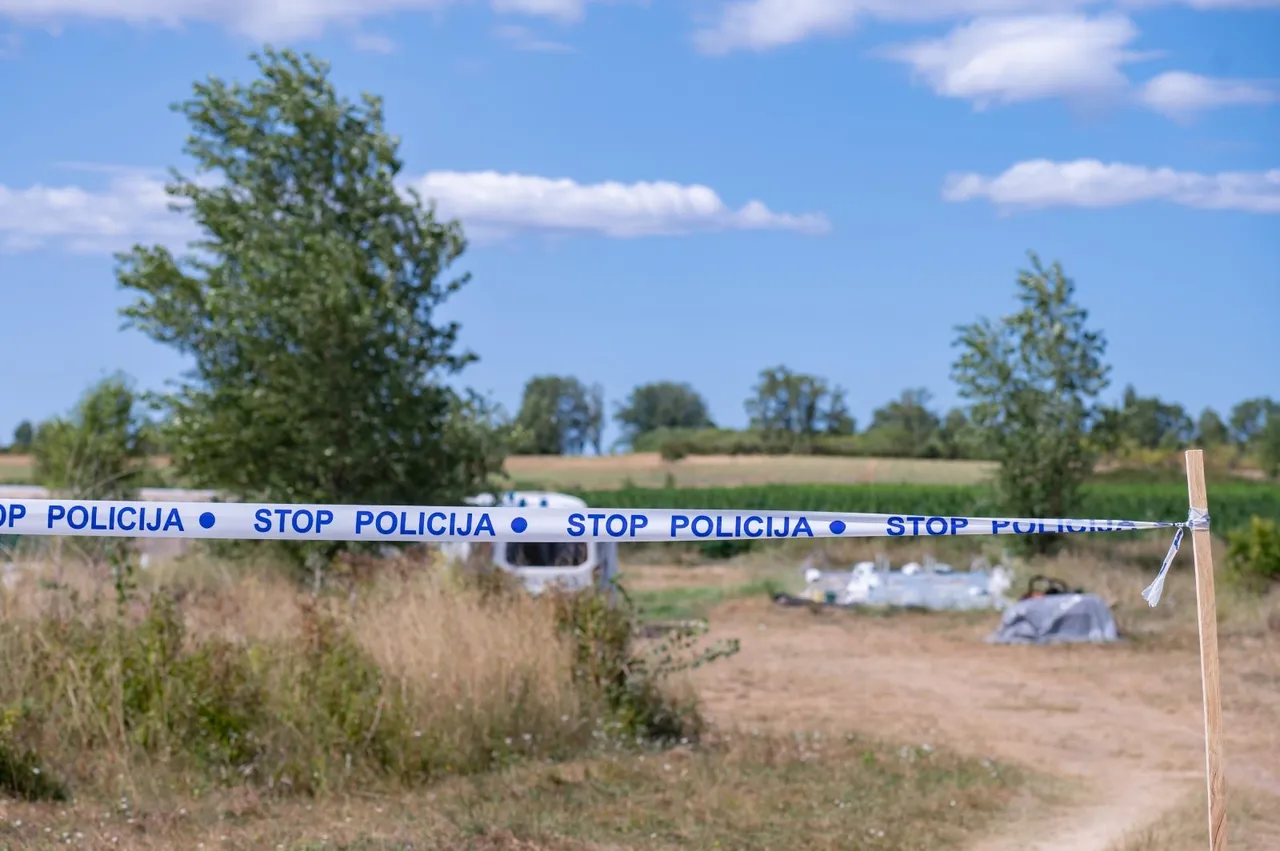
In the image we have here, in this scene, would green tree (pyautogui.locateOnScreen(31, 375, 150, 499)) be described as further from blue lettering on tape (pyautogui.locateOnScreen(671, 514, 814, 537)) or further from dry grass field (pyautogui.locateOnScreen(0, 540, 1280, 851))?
blue lettering on tape (pyautogui.locateOnScreen(671, 514, 814, 537))

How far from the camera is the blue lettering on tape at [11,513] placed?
18.9ft

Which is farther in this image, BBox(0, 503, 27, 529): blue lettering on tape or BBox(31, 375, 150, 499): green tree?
BBox(31, 375, 150, 499): green tree

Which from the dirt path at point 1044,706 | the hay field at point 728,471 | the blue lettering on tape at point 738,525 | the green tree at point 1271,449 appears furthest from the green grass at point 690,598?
the green tree at point 1271,449

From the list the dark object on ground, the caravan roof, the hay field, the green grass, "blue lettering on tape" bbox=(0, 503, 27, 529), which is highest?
the hay field

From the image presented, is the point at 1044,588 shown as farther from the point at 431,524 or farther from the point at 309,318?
the point at 431,524

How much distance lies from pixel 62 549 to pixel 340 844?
4680mm

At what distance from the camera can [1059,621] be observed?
18.8 metres

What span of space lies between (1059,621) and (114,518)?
49.8 feet

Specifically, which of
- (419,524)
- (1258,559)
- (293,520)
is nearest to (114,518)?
(293,520)

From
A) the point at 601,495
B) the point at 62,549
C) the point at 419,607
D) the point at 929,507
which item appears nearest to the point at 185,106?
the point at 62,549

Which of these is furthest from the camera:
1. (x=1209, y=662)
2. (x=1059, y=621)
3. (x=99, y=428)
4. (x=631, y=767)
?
(x=99, y=428)

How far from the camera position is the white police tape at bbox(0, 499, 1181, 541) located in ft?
19.1

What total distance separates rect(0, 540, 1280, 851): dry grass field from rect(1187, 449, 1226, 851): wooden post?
2.31 metres

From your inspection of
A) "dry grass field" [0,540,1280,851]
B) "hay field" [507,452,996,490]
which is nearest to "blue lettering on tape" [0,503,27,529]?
"dry grass field" [0,540,1280,851]
